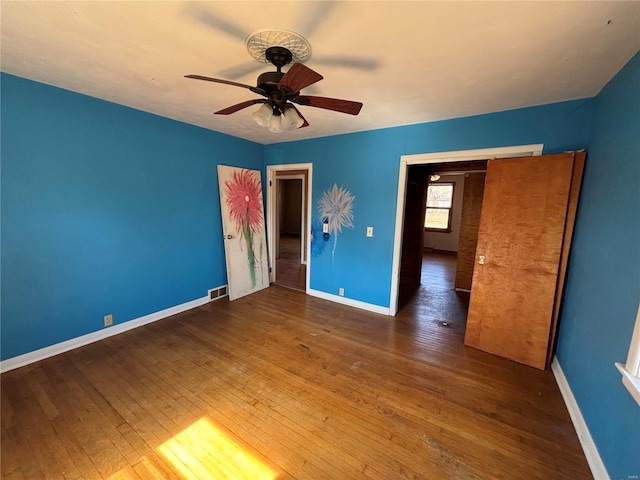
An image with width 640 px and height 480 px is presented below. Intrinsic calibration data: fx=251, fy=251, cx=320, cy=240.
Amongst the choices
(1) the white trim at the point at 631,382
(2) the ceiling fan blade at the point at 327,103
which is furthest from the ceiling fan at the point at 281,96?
(1) the white trim at the point at 631,382

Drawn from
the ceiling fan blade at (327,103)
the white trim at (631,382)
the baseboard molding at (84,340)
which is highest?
the ceiling fan blade at (327,103)

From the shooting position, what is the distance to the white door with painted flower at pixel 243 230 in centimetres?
372

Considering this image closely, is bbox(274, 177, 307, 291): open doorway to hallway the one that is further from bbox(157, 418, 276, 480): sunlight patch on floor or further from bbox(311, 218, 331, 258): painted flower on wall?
bbox(157, 418, 276, 480): sunlight patch on floor

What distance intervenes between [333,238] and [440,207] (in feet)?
17.3

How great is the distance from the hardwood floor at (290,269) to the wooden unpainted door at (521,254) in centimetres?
271

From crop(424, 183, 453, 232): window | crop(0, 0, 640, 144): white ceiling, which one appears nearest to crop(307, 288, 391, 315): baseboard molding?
crop(0, 0, 640, 144): white ceiling

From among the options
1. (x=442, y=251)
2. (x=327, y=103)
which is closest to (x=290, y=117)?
(x=327, y=103)

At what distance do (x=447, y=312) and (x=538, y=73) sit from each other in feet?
9.38

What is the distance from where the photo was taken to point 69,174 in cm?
231

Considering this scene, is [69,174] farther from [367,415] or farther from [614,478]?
[614,478]

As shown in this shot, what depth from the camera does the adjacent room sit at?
1395 mm

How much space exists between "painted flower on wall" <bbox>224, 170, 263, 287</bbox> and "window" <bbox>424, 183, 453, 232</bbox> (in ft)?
17.6

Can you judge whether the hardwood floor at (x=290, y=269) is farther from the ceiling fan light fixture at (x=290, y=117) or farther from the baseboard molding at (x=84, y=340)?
the ceiling fan light fixture at (x=290, y=117)

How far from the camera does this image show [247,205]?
3.99 m
